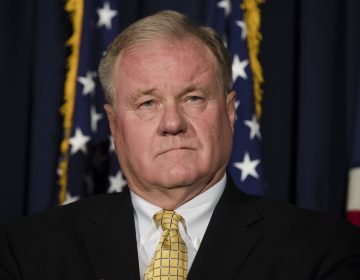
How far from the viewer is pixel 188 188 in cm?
218

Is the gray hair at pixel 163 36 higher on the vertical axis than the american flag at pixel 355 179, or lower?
higher

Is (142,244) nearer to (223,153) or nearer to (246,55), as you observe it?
(223,153)

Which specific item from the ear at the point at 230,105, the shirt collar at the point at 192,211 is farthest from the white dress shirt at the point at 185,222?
the ear at the point at 230,105

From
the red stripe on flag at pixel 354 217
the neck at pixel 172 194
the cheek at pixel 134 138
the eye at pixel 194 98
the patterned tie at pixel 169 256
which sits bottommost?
the red stripe on flag at pixel 354 217

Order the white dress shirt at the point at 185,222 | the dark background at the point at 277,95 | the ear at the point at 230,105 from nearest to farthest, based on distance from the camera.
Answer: the white dress shirt at the point at 185,222 → the ear at the point at 230,105 → the dark background at the point at 277,95

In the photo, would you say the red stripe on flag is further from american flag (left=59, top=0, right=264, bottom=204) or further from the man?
the man

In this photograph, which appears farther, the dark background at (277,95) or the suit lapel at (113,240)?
the dark background at (277,95)

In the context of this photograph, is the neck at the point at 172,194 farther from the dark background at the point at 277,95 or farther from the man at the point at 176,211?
the dark background at the point at 277,95

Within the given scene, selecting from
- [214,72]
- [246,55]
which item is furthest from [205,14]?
[214,72]

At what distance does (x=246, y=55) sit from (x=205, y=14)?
0.89 feet

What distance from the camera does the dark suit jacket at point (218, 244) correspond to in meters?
2.07

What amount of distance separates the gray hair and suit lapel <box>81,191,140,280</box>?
34cm

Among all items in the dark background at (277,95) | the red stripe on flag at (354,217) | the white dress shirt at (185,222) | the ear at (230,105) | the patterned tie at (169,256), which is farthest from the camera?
the dark background at (277,95)

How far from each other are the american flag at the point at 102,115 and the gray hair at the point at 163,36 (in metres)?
0.77
